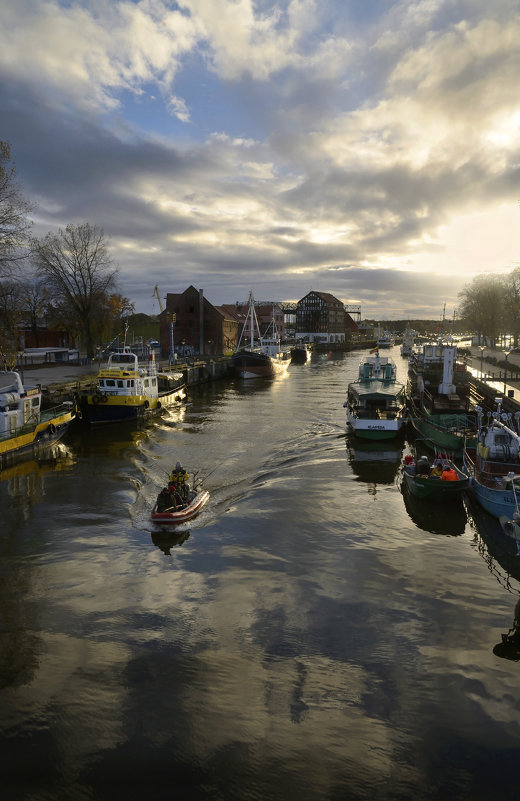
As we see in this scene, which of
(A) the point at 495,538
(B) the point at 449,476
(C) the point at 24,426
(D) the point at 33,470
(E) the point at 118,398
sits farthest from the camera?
(E) the point at 118,398

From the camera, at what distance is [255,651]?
12.5 m

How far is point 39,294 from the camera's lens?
11575 cm

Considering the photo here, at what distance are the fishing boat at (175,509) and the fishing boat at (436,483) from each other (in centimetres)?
1062

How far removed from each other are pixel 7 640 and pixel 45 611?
1.49 m

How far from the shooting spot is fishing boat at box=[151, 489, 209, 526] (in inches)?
787

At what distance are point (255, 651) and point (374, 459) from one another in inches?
867

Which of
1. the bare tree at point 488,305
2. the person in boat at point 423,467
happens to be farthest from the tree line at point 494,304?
the person in boat at point 423,467

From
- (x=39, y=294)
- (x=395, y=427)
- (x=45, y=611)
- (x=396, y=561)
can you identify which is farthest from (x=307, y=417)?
(x=39, y=294)

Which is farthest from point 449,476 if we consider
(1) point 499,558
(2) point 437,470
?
(1) point 499,558

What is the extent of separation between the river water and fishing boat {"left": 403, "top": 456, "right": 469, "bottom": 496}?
0.85m

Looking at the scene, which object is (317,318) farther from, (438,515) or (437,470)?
(438,515)

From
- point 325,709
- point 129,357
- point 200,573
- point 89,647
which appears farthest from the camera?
point 129,357

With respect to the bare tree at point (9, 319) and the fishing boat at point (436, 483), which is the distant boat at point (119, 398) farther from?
the fishing boat at point (436, 483)

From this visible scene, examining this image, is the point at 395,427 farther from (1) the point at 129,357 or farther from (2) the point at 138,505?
(1) the point at 129,357
